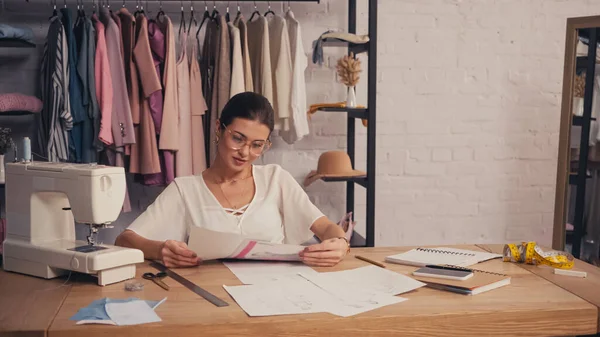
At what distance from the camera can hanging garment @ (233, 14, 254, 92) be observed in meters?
3.29

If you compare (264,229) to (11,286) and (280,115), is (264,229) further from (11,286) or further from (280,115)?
(280,115)

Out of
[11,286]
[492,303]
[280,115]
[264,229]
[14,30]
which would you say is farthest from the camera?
[280,115]

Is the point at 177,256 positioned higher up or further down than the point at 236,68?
further down

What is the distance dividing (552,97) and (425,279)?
2.79 meters

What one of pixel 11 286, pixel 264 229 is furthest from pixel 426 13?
pixel 11 286

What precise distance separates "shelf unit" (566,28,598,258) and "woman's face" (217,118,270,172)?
1981mm

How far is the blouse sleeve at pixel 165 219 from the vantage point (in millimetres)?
2082

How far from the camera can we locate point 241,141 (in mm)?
2156

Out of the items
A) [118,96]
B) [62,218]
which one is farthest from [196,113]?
[62,218]

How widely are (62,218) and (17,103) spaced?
5.20ft

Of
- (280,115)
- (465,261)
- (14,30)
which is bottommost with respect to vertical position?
(465,261)

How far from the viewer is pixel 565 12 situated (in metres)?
4.01

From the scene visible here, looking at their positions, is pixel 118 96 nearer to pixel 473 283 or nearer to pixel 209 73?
pixel 209 73

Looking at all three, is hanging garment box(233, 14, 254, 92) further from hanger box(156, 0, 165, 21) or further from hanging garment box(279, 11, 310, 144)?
hanger box(156, 0, 165, 21)
